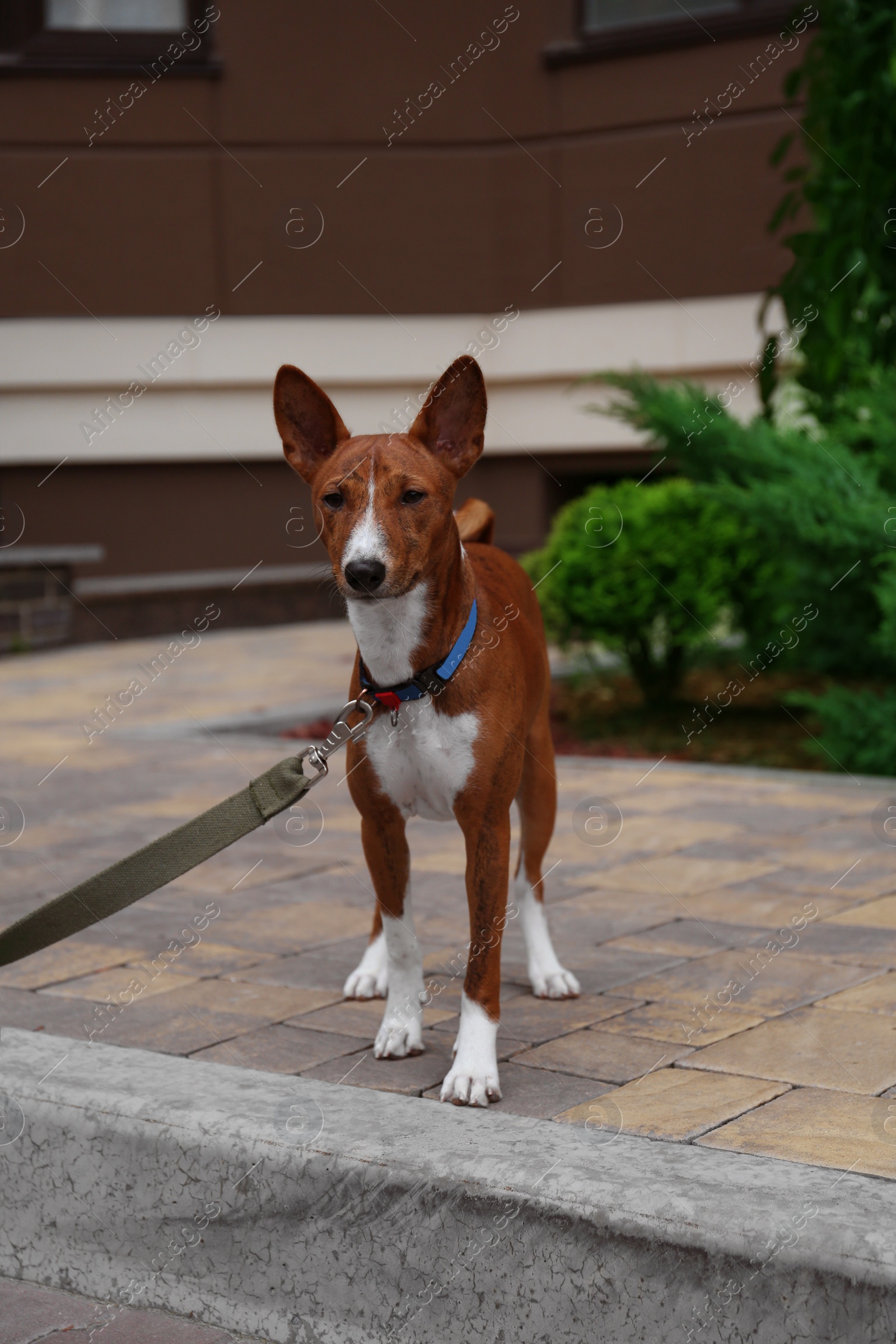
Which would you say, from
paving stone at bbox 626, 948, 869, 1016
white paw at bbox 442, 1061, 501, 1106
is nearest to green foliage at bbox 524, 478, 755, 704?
paving stone at bbox 626, 948, 869, 1016

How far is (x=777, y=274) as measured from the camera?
1231 cm

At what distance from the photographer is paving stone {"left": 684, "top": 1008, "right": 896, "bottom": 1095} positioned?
11.1ft

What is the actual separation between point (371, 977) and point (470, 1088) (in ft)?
2.86

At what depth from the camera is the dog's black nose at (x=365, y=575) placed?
2932 millimetres

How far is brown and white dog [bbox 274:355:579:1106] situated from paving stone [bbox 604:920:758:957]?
40.8 inches

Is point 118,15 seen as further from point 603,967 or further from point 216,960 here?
point 603,967

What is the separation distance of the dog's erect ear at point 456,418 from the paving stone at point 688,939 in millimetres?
1775

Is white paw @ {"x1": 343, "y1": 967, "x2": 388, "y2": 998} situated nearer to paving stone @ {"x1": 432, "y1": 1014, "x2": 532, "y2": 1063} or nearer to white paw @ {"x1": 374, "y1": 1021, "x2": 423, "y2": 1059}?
paving stone @ {"x1": 432, "y1": 1014, "x2": 532, "y2": 1063}

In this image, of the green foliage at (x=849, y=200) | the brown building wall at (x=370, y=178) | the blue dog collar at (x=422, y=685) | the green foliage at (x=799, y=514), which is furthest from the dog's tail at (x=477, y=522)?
the brown building wall at (x=370, y=178)

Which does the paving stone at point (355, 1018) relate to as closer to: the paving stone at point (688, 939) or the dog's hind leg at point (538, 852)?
the dog's hind leg at point (538, 852)

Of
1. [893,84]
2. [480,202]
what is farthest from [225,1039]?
[480,202]

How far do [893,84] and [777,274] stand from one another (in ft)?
16.9

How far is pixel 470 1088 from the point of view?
3270 millimetres

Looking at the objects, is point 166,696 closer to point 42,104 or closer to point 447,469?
point 42,104
